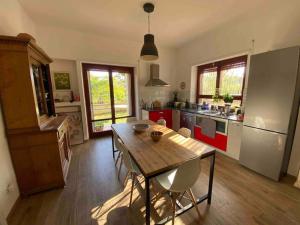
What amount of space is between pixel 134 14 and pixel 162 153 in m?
2.58

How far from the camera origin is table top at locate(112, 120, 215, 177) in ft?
4.04

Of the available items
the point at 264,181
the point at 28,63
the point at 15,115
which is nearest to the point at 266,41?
the point at 264,181

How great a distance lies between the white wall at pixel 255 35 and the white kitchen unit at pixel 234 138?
74 cm

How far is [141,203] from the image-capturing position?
1.73 meters

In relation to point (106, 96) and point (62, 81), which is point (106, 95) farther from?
point (62, 81)

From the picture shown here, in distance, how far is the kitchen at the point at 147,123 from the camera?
1.56m

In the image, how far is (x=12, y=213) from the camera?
1.58 metres

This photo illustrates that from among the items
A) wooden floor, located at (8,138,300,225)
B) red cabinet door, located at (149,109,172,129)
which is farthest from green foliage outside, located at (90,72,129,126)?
wooden floor, located at (8,138,300,225)

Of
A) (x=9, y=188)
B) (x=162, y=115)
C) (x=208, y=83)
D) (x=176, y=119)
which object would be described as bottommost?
(x=9, y=188)

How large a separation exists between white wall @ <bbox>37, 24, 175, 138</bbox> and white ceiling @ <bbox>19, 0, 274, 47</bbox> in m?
0.21

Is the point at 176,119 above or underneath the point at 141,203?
above

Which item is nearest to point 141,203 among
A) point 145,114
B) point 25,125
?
point 25,125

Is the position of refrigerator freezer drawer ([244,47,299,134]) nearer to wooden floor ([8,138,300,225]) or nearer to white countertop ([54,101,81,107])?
wooden floor ([8,138,300,225])

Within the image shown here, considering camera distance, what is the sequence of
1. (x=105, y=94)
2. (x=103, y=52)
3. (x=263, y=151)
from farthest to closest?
1. (x=105, y=94)
2. (x=103, y=52)
3. (x=263, y=151)
